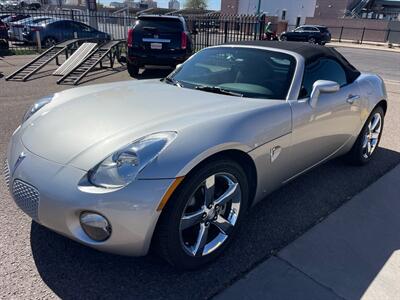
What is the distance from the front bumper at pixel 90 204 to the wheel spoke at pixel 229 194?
538mm

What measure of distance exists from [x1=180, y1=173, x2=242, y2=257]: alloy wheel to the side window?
1.14 meters

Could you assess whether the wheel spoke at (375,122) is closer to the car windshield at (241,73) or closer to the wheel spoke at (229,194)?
the car windshield at (241,73)

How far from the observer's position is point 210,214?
94.2 inches

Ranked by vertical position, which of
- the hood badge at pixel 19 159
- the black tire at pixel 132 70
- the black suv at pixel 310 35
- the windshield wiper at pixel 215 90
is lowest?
the black suv at pixel 310 35

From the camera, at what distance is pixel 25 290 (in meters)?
2.10

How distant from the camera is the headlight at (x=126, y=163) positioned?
1.98 m

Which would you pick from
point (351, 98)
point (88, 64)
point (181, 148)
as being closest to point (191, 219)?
point (181, 148)

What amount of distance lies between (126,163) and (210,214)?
28.1 inches

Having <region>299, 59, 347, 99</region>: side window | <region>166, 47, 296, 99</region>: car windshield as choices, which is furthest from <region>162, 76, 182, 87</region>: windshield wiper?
<region>299, 59, 347, 99</region>: side window

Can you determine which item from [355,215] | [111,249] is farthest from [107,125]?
[355,215]

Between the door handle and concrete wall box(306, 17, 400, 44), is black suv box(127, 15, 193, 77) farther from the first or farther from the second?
concrete wall box(306, 17, 400, 44)

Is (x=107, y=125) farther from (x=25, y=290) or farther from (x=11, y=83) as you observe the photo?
(x=11, y=83)

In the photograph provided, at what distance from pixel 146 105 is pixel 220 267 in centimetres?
132

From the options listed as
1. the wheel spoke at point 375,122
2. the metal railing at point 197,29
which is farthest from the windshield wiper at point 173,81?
the metal railing at point 197,29
